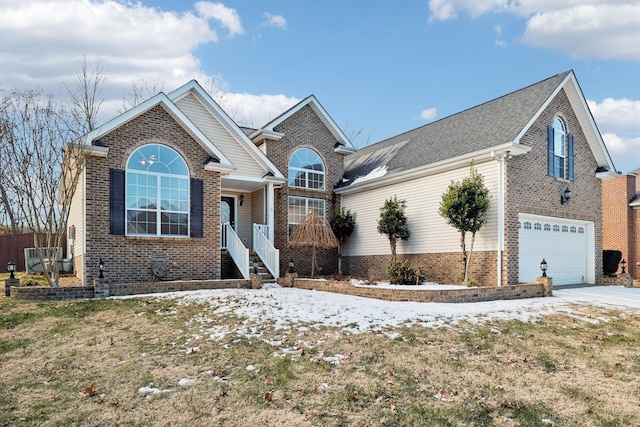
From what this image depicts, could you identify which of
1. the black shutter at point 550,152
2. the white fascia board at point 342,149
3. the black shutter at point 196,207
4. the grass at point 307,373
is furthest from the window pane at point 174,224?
the black shutter at point 550,152

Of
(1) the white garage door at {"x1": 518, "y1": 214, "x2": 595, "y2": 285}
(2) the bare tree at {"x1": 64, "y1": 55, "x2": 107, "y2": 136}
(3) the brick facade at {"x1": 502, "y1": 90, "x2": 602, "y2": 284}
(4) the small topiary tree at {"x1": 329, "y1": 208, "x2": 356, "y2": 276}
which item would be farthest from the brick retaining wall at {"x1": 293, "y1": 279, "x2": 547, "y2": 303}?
(2) the bare tree at {"x1": 64, "y1": 55, "x2": 107, "y2": 136}

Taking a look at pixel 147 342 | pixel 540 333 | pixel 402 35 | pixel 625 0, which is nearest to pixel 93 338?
pixel 147 342

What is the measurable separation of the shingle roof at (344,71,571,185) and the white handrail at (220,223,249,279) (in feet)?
20.1

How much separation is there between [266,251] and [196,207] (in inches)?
119

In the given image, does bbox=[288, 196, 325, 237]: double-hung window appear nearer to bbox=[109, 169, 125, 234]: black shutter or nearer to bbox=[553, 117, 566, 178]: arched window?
bbox=[109, 169, 125, 234]: black shutter

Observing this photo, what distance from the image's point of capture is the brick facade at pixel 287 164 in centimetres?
1761

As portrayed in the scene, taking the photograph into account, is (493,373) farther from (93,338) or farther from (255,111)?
(255,111)

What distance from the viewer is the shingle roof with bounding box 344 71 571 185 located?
551 inches

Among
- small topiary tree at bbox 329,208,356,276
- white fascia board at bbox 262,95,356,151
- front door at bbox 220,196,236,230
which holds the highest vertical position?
white fascia board at bbox 262,95,356,151

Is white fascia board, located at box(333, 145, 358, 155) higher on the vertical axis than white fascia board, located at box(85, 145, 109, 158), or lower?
higher

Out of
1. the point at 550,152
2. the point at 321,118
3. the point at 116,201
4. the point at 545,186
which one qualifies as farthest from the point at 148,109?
the point at 550,152

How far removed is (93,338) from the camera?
7461mm

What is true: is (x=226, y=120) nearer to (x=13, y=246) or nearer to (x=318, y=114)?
(x=318, y=114)

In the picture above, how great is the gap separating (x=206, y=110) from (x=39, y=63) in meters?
9.14
